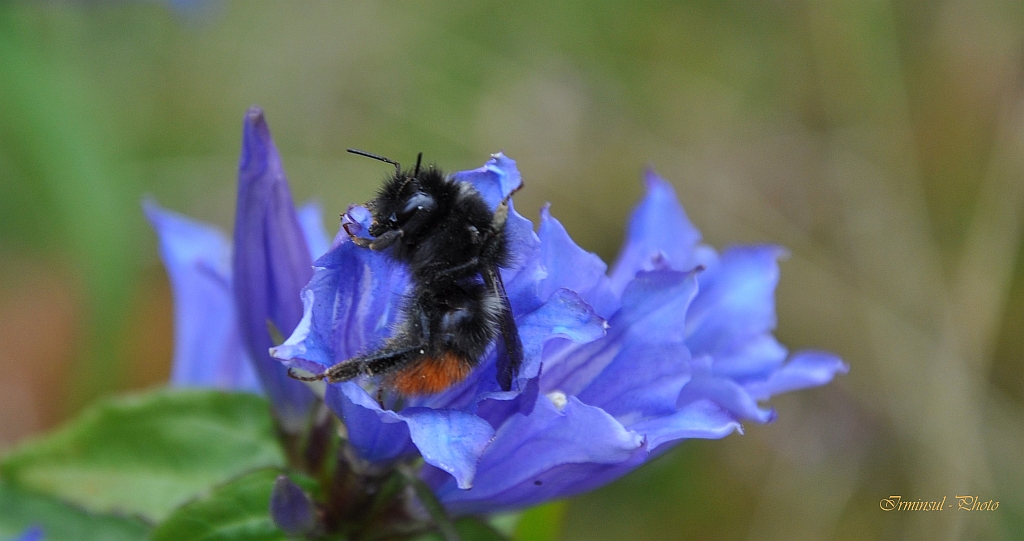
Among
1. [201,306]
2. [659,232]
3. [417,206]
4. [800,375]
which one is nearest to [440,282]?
[417,206]

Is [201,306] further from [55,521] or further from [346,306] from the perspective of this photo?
[346,306]

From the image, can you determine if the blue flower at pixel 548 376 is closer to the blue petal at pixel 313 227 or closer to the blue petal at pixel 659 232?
the blue petal at pixel 659 232

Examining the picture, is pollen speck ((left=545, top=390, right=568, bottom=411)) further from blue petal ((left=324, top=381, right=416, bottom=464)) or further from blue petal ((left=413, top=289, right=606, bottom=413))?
blue petal ((left=324, top=381, right=416, bottom=464))

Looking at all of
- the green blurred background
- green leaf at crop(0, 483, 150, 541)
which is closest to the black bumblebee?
green leaf at crop(0, 483, 150, 541)

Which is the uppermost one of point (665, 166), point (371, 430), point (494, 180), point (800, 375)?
point (665, 166)

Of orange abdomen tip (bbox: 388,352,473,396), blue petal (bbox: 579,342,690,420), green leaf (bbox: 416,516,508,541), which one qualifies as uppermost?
blue petal (bbox: 579,342,690,420)

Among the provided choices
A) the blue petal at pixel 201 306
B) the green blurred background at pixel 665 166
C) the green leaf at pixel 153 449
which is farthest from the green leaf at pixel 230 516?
the green blurred background at pixel 665 166
